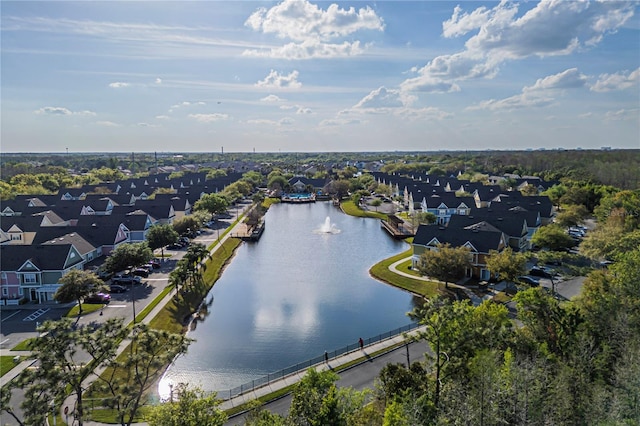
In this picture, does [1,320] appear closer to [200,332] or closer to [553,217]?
[200,332]

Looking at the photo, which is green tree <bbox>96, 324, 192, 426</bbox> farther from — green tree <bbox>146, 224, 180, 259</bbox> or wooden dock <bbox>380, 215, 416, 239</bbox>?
wooden dock <bbox>380, 215, 416, 239</bbox>

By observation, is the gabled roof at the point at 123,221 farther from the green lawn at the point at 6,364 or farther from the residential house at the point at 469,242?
the residential house at the point at 469,242

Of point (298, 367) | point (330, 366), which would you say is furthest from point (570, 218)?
point (298, 367)

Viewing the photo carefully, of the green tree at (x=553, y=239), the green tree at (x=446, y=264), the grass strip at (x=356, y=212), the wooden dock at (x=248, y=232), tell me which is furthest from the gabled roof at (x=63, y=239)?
the grass strip at (x=356, y=212)

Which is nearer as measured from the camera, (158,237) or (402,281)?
(402,281)

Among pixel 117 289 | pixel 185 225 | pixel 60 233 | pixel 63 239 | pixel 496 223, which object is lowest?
pixel 117 289

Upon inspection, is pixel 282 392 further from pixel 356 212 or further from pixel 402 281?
pixel 356 212

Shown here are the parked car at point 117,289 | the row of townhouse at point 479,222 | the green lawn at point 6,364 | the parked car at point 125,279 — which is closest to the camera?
the green lawn at point 6,364
